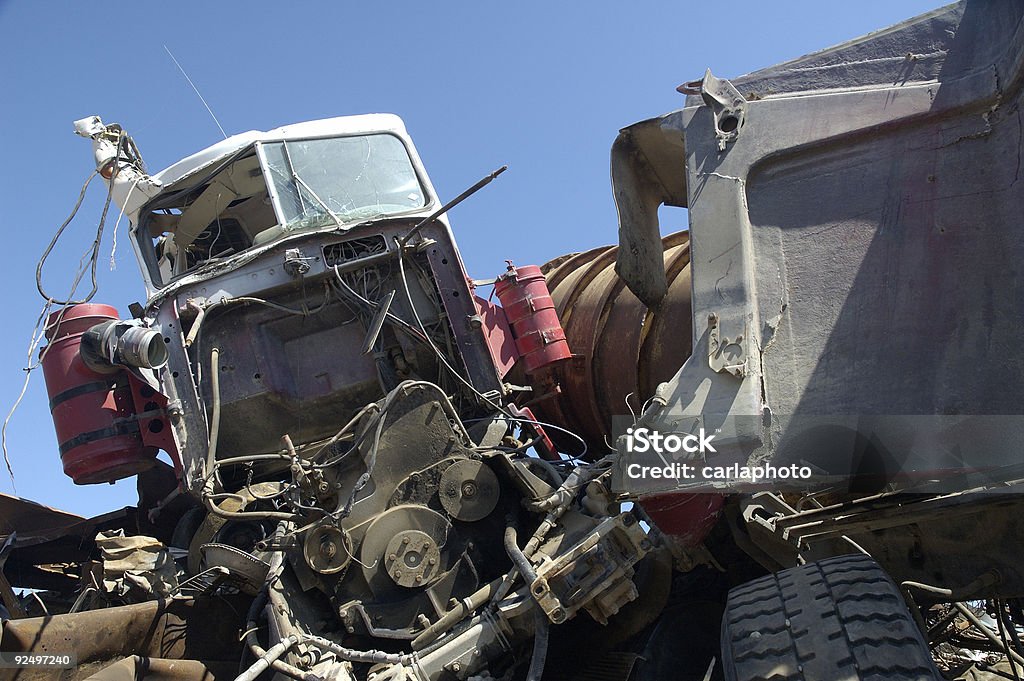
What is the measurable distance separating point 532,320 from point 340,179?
5.20ft

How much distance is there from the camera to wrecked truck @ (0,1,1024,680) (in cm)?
277

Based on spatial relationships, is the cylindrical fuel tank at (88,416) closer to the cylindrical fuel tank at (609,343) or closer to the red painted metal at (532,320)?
the red painted metal at (532,320)

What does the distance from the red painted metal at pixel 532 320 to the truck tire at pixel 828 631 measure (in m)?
2.87

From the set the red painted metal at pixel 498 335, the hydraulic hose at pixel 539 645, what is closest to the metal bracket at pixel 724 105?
the hydraulic hose at pixel 539 645

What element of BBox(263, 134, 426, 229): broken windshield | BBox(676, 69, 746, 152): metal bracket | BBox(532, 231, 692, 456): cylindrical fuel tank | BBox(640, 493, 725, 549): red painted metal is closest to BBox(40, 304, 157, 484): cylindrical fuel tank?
BBox(263, 134, 426, 229): broken windshield

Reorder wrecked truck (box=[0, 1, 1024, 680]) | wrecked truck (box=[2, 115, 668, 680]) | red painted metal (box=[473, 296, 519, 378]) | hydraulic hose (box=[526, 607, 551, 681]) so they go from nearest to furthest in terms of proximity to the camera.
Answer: wrecked truck (box=[0, 1, 1024, 680])
hydraulic hose (box=[526, 607, 551, 681])
wrecked truck (box=[2, 115, 668, 680])
red painted metal (box=[473, 296, 519, 378])

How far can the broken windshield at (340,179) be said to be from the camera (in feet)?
19.0

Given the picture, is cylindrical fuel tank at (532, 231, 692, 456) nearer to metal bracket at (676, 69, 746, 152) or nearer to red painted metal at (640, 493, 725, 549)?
red painted metal at (640, 493, 725, 549)

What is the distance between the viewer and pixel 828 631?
2.67 metres

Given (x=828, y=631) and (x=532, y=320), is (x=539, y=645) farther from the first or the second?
(x=532, y=320)

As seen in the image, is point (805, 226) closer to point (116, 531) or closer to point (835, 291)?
point (835, 291)

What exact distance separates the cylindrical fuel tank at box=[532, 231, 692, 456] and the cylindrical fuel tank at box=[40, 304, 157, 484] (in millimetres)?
2645

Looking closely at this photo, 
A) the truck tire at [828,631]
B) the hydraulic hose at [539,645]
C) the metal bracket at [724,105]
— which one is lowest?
the hydraulic hose at [539,645]

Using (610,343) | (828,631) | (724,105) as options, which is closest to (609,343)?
(610,343)
